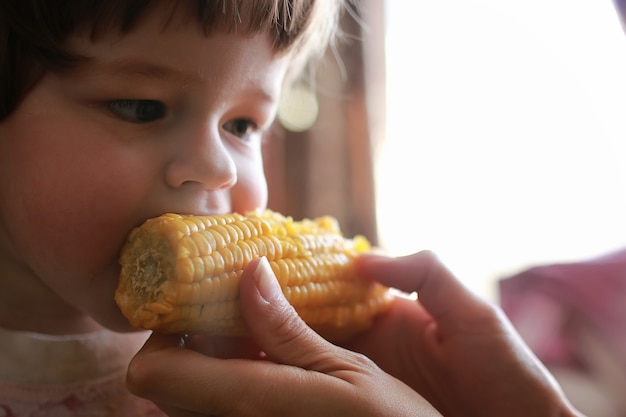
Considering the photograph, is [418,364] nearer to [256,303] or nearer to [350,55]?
[256,303]

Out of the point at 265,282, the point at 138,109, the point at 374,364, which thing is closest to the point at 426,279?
the point at 374,364

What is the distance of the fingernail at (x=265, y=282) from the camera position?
2.12 ft

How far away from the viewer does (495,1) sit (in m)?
1.75

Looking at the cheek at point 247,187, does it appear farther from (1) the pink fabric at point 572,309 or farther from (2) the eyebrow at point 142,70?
(1) the pink fabric at point 572,309

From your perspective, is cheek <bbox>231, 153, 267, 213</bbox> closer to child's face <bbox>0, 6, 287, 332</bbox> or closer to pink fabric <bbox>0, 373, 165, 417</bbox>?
child's face <bbox>0, 6, 287, 332</bbox>

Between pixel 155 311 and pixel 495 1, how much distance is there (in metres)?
1.50

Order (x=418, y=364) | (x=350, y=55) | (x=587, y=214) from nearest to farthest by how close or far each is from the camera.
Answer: (x=418, y=364) < (x=587, y=214) < (x=350, y=55)

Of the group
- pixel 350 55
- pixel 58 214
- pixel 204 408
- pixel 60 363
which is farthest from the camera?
pixel 350 55

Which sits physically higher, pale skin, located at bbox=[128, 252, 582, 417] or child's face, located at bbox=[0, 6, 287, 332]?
child's face, located at bbox=[0, 6, 287, 332]

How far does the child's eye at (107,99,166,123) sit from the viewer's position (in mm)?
712

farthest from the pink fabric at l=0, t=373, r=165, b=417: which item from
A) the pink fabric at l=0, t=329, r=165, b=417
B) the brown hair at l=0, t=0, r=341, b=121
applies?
the brown hair at l=0, t=0, r=341, b=121

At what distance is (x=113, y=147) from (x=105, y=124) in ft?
0.10

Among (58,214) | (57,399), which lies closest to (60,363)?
(57,399)

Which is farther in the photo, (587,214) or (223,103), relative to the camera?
(587,214)
